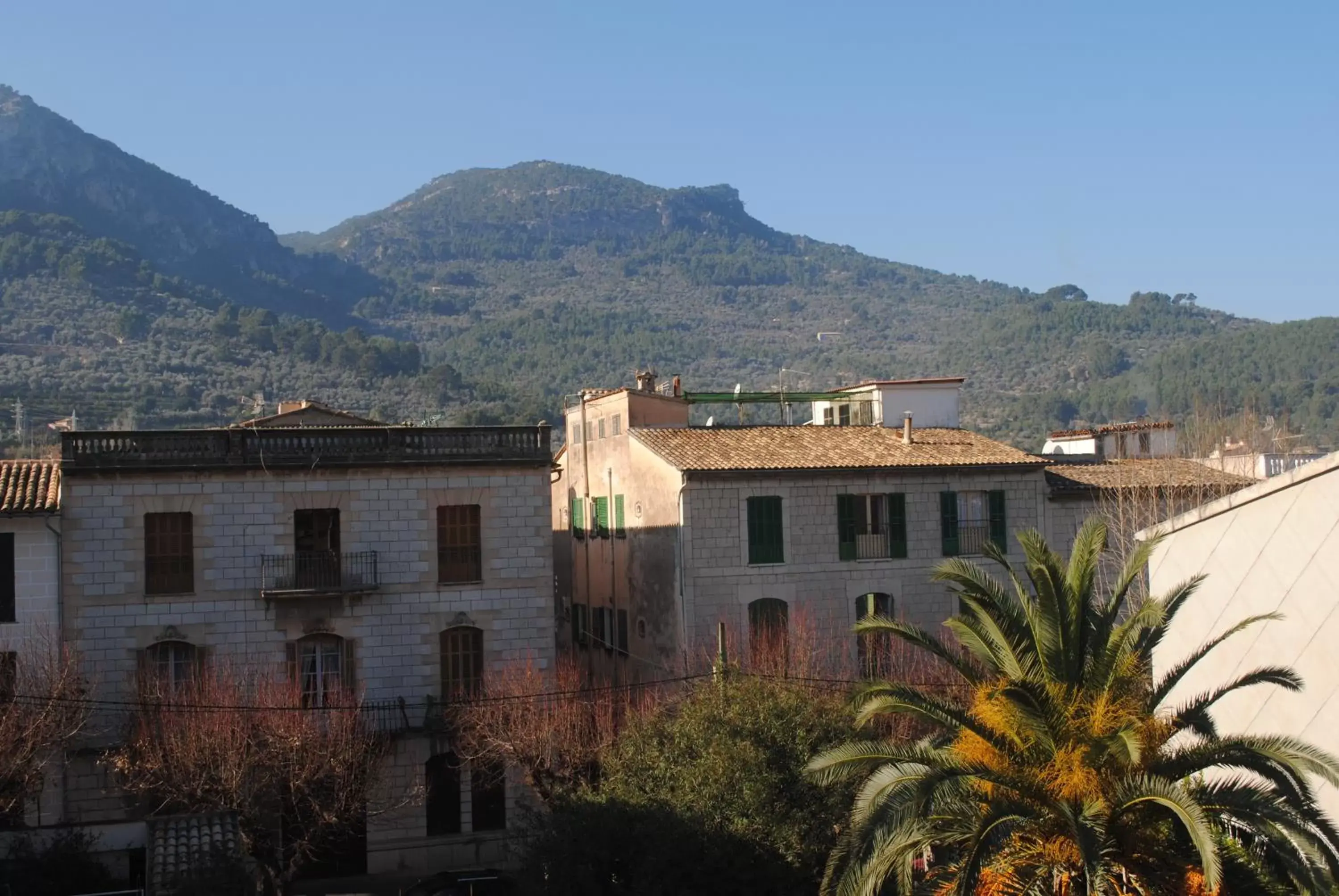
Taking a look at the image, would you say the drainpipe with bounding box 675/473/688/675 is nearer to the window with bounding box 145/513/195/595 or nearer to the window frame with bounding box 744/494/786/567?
the window frame with bounding box 744/494/786/567

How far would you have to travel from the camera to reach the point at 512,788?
102 feet

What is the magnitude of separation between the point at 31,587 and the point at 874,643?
17174mm

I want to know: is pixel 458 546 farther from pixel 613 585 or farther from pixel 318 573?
pixel 613 585

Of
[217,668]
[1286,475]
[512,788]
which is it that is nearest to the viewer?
[1286,475]

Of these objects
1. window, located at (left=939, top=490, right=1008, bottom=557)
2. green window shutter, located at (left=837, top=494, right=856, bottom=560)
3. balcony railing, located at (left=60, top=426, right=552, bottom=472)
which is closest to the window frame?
green window shutter, located at (left=837, top=494, right=856, bottom=560)

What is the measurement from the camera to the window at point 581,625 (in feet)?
131

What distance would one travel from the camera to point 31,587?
28.3 meters

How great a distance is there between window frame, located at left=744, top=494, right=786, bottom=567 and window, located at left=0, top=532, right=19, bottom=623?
14801 millimetres

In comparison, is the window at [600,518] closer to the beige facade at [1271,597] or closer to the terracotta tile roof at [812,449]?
the terracotta tile roof at [812,449]

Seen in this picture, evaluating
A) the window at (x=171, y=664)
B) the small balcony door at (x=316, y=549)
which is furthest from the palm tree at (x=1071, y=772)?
the window at (x=171, y=664)

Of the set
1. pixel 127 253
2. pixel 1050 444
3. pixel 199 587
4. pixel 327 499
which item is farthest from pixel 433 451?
pixel 127 253

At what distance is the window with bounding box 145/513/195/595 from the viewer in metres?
29.4

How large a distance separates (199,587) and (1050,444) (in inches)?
1210

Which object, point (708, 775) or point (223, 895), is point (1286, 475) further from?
point (223, 895)
